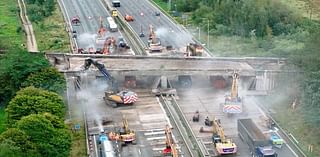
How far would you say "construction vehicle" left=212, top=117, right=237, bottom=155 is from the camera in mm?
51562

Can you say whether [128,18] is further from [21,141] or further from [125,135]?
[21,141]

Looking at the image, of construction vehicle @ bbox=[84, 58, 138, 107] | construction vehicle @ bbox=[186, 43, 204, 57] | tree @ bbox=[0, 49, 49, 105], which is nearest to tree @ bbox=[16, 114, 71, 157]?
construction vehicle @ bbox=[84, 58, 138, 107]

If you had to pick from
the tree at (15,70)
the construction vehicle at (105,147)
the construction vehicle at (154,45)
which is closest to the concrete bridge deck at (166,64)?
the tree at (15,70)

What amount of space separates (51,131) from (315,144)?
953 inches

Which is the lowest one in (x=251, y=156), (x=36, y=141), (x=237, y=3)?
(x=251, y=156)

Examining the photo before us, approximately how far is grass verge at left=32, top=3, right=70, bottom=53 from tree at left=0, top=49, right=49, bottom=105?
21692 mm

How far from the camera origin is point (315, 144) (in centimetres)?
5375

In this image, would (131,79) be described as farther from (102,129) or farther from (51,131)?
(51,131)

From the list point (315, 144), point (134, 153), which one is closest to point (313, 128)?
point (315, 144)

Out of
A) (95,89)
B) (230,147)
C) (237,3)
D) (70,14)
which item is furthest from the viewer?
(70,14)

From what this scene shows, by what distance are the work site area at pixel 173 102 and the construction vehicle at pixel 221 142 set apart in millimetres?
89

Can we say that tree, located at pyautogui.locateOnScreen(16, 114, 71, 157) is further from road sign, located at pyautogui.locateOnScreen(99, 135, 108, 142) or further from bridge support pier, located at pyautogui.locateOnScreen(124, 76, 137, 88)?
bridge support pier, located at pyautogui.locateOnScreen(124, 76, 137, 88)

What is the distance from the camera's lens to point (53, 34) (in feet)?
324

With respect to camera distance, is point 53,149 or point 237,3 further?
point 237,3
